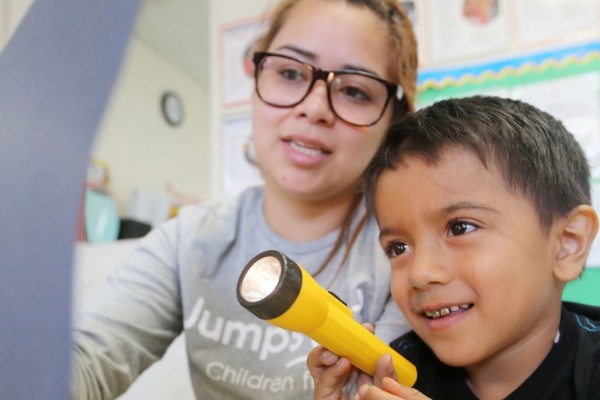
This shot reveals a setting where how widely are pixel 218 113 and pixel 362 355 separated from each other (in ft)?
3.57

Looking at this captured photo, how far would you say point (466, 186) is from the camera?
0.48m

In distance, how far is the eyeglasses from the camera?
2.05 ft

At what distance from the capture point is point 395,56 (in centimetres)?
69

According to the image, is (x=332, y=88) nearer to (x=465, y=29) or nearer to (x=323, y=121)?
(x=323, y=121)

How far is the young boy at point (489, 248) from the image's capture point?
1.54 feet

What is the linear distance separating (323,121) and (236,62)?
854 mm

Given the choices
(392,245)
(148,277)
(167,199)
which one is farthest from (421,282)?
(167,199)

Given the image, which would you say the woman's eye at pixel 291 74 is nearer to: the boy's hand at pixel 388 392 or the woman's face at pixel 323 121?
the woman's face at pixel 323 121

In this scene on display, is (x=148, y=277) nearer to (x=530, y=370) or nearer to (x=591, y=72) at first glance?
(x=530, y=370)

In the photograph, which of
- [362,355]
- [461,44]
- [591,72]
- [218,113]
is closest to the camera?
[362,355]

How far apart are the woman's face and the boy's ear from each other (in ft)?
0.81

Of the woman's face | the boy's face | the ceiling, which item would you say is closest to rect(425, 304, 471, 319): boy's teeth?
the boy's face

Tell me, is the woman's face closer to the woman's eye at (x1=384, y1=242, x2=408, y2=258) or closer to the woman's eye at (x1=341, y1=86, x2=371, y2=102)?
the woman's eye at (x1=341, y1=86, x2=371, y2=102)

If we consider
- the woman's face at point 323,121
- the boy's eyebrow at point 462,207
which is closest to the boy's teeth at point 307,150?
the woman's face at point 323,121
